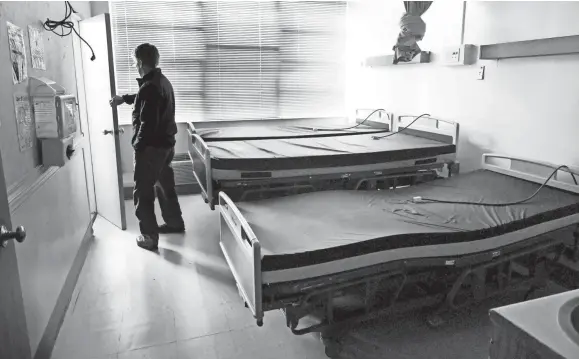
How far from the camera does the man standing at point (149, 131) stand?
11.0 feet

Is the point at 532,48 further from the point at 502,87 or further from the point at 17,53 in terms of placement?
the point at 17,53

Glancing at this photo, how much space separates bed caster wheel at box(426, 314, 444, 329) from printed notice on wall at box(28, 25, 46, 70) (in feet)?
8.89

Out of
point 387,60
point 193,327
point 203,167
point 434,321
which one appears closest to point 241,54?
point 387,60

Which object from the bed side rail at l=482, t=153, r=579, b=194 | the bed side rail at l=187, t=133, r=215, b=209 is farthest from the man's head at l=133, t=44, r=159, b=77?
the bed side rail at l=482, t=153, r=579, b=194

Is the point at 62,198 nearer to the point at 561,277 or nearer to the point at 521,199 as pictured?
the point at 521,199

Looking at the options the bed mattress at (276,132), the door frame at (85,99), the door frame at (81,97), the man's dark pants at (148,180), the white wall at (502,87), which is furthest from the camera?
the bed mattress at (276,132)

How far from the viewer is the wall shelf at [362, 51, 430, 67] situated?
168 inches

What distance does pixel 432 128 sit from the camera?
4.34 metres

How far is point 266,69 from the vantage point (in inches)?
229

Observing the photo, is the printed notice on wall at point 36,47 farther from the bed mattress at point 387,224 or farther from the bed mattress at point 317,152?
the bed mattress at point 387,224

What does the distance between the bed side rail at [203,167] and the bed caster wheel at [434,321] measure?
174 cm

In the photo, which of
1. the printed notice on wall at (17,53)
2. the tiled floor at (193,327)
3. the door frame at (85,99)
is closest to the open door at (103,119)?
the door frame at (85,99)

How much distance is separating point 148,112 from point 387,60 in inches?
108

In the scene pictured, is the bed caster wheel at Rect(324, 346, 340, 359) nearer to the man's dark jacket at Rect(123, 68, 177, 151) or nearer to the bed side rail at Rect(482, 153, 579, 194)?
the bed side rail at Rect(482, 153, 579, 194)
